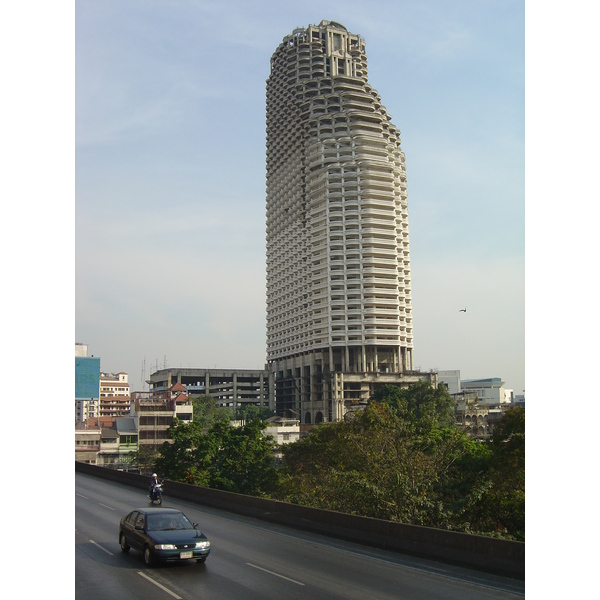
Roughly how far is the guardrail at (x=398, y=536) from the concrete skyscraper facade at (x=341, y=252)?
121m

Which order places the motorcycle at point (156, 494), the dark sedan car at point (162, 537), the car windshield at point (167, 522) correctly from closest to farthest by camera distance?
the dark sedan car at point (162, 537)
the car windshield at point (167, 522)
the motorcycle at point (156, 494)

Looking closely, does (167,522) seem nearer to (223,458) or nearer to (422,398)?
(223,458)

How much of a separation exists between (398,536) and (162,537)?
7.89 metres

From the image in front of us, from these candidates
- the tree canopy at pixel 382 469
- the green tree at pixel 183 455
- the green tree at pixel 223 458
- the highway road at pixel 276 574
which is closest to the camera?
the highway road at pixel 276 574

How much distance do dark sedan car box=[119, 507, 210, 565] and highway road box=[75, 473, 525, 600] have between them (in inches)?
14.5

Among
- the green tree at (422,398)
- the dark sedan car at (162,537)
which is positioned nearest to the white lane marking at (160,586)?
the dark sedan car at (162,537)

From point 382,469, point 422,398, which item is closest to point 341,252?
point 422,398

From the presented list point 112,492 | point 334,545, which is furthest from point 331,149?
point 334,545

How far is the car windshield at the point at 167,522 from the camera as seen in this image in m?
18.4

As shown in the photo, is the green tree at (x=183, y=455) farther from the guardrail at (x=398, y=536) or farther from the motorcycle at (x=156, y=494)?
the guardrail at (x=398, y=536)

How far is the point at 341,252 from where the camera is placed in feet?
518

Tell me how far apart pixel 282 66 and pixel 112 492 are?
17652cm
